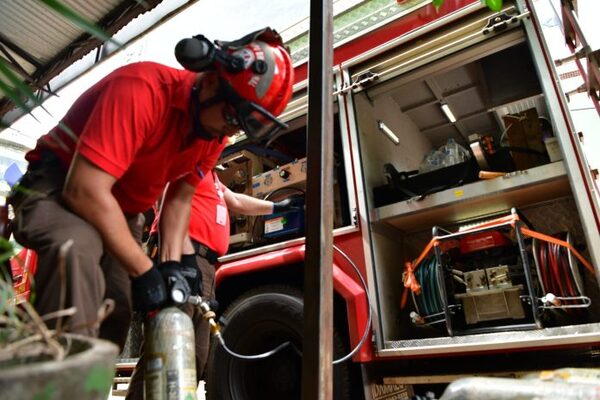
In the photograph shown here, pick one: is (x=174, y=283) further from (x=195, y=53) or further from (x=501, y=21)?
(x=501, y=21)

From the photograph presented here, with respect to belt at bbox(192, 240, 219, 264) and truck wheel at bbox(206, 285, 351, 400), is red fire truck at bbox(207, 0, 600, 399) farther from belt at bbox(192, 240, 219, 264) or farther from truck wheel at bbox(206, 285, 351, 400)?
belt at bbox(192, 240, 219, 264)

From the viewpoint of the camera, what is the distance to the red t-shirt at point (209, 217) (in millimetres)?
2515

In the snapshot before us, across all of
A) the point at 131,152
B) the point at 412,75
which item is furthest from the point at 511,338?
the point at 131,152

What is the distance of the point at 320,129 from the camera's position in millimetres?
1290

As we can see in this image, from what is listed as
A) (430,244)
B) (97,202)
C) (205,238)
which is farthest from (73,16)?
(430,244)

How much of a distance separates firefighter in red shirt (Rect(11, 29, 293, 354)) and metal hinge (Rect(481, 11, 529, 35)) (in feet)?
4.60

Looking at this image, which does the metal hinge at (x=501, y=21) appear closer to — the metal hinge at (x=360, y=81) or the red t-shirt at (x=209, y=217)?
the metal hinge at (x=360, y=81)

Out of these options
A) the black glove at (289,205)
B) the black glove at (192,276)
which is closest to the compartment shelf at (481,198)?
the black glove at (289,205)

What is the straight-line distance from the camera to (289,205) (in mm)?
3039

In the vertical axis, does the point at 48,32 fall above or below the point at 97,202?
above

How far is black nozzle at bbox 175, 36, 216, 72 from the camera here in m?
1.50

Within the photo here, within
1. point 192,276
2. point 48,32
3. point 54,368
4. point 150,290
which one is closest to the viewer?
point 54,368

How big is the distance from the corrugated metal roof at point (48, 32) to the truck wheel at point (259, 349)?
264cm

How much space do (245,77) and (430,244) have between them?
153cm
